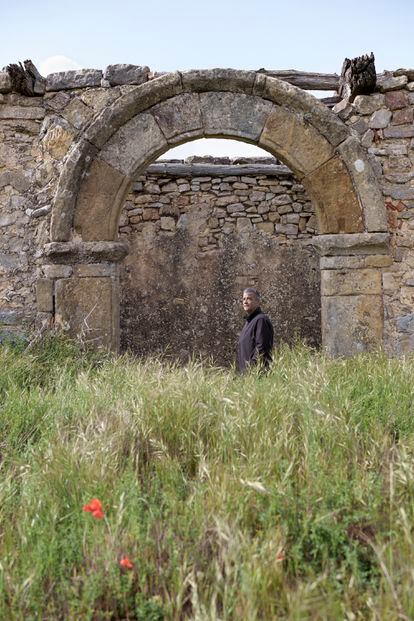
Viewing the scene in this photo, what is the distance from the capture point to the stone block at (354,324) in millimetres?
4723

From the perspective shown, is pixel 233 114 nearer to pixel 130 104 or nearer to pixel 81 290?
pixel 130 104

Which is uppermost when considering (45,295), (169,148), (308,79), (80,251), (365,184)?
(308,79)

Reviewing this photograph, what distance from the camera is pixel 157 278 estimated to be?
7.96 meters

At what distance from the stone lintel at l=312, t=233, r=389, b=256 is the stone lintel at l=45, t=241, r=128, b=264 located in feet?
5.35

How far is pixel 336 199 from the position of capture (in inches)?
189

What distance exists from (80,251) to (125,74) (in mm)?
1500

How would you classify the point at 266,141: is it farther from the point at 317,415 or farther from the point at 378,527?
the point at 378,527

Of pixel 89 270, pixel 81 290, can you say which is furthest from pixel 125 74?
pixel 81 290

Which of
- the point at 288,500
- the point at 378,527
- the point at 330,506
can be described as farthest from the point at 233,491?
the point at 378,527

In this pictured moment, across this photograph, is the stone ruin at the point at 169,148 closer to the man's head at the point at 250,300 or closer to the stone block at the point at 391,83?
the stone block at the point at 391,83

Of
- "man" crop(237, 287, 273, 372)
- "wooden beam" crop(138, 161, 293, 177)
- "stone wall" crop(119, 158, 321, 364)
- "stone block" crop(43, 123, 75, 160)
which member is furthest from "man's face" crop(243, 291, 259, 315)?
"wooden beam" crop(138, 161, 293, 177)

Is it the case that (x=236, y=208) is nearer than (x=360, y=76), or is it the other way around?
(x=360, y=76)

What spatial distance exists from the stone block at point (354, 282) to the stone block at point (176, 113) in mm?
1684

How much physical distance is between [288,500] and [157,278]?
6.18 metres
